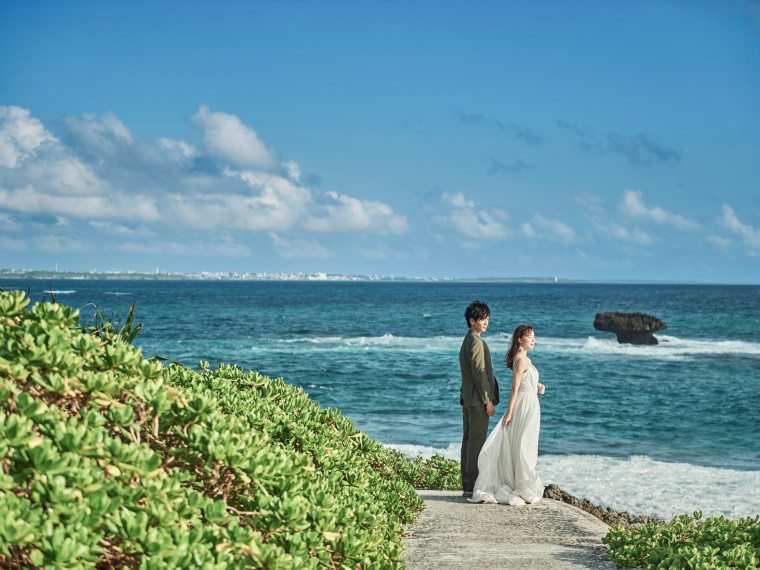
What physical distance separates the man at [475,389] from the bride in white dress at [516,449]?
20 cm

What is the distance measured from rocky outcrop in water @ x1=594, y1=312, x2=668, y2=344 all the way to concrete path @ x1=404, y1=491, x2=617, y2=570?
40.0 m

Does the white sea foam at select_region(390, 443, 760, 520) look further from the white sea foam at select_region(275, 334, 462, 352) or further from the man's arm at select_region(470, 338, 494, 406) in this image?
the white sea foam at select_region(275, 334, 462, 352)

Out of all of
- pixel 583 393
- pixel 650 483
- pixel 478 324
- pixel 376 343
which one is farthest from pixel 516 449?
pixel 376 343

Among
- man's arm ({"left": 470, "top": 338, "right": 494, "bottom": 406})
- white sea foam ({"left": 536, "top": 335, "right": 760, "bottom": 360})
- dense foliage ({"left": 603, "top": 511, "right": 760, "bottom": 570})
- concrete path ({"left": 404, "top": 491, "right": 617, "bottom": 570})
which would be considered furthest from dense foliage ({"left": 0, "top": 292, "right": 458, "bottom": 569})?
white sea foam ({"left": 536, "top": 335, "right": 760, "bottom": 360})

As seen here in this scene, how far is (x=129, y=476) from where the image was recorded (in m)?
2.81

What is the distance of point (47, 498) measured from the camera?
2.50m

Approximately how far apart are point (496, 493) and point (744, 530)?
2524 mm

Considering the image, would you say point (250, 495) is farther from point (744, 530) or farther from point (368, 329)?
point (368, 329)

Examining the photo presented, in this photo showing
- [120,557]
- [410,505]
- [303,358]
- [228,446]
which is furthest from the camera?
[303,358]

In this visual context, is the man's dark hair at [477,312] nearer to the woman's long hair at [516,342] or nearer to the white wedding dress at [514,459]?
the woman's long hair at [516,342]

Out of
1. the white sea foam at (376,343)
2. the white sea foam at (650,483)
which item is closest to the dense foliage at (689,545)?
the white sea foam at (650,483)

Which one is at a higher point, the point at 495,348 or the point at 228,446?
the point at 228,446

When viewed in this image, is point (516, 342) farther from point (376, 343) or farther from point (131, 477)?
point (376, 343)

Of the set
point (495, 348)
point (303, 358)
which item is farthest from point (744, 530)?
point (495, 348)
